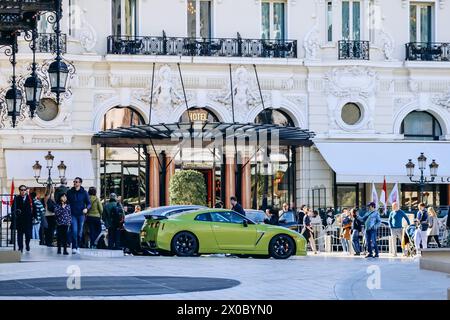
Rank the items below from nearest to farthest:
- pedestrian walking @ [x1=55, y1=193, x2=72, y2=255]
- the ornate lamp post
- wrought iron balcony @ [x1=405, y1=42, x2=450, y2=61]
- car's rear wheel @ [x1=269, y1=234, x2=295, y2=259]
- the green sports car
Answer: the ornate lamp post
pedestrian walking @ [x1=55, y1=193, x2=72, y2=255]
the green sports car
car's rear wheel @ [x1=269, y1=234, x2=295, y2=259]
wrought iron balcony @ [x1=405, y1=42, x2=450, y2=61]

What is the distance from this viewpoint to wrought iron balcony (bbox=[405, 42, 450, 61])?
49812 mm

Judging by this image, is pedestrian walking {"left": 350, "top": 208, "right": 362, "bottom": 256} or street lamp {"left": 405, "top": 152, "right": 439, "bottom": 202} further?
street lamp {"left": 405, "top": 152, "right": 439, "bottom": 202}

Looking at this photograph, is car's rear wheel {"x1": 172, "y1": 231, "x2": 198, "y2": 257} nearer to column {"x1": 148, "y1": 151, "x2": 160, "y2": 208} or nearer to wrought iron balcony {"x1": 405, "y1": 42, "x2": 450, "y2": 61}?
column {"x1": 148, "y1": 151, "x2": 160, "y2": 208}

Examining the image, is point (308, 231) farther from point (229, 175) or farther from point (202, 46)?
point (202, 46)

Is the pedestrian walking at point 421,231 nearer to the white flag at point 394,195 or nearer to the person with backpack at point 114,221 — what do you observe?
the white flag at point 394,195

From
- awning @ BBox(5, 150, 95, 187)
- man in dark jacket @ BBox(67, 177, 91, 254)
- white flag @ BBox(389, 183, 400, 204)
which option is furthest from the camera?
awning @ BBox(5, 150, 95, 187)

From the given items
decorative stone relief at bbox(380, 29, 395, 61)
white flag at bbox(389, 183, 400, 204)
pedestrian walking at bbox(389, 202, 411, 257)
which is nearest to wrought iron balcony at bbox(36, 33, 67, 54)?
decorative stone relief at bbox(380, 29, 395, 61)

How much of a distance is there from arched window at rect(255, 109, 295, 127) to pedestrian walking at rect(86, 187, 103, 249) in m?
17.1

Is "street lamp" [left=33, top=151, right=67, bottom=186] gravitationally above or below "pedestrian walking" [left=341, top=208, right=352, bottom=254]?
above

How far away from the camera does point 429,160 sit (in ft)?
159

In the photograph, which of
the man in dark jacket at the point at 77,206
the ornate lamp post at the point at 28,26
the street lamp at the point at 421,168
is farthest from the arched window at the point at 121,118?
the man in dark jacket at the point at 77,206

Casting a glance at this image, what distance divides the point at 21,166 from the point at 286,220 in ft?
33.7

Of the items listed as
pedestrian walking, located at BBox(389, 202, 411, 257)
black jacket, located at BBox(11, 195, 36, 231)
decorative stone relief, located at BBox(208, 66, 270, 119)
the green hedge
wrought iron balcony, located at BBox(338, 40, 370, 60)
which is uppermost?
wrought iron balcony, located at BBox(338, 40, 370, 60)

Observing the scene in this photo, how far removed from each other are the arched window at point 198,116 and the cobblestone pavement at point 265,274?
17637 mm
